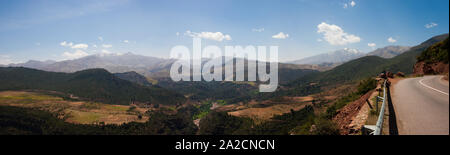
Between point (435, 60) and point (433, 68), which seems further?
point (435, 60)

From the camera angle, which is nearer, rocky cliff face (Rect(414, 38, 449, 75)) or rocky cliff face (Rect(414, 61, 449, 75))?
rocky cliff face (Rect(414, 61, 449, 75))

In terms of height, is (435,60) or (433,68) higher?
(435,60)

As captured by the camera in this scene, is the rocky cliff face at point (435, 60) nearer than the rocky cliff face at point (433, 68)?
No
